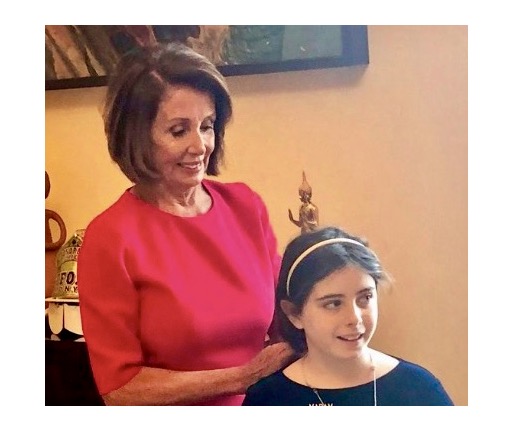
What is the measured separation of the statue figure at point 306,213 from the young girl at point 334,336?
14 millimetres

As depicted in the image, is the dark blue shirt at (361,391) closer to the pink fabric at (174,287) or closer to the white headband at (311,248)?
the pink fabric at (174,287)

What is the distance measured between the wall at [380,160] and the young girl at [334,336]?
0.03 m

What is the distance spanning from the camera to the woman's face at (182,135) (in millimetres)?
1058

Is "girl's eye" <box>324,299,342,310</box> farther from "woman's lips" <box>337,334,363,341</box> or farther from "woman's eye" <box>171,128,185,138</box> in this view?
"woman's eye" <box>171,128,185,138</box>

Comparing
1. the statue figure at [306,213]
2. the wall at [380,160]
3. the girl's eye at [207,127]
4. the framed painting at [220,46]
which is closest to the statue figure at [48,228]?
the wall at [380,160]

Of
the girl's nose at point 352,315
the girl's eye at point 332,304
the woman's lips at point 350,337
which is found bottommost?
the woman's lips at point 350,337

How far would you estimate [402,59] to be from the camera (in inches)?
42.9

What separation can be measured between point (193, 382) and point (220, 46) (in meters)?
0.58

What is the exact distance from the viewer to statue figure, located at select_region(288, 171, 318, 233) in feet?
3.49

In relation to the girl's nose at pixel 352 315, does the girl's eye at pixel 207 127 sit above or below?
above
